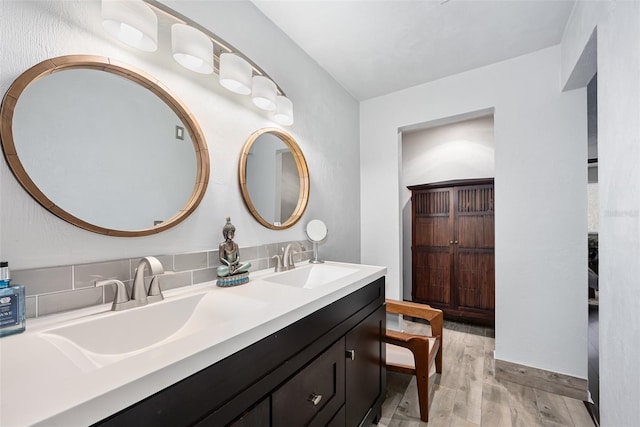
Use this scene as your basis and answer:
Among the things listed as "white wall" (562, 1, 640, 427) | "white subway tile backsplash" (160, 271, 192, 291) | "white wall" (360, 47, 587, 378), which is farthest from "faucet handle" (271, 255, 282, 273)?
"white wall" (360, 47, 587, 378)

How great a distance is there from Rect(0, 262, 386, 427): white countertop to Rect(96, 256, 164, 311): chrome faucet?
0.04 metres

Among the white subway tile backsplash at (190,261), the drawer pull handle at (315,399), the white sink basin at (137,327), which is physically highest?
the white subway tile backsplash at (190,261)

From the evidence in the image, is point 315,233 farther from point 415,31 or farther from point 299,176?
point 415,31

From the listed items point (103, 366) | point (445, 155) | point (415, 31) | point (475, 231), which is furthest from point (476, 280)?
point (103, 366)

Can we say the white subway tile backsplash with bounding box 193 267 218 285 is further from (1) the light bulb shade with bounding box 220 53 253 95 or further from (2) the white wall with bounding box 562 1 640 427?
(2) the white wall with bounding box 562 1 640 427

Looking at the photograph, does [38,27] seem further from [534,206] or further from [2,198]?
[534,206]

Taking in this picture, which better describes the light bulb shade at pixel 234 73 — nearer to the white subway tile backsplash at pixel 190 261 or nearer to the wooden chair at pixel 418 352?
the white subway tile backsplash at pixel 190 261

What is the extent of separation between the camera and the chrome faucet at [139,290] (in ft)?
2.84

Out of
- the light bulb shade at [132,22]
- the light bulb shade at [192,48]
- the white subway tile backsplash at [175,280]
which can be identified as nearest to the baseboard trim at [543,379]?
the white subway tile backsplash at [175,280]

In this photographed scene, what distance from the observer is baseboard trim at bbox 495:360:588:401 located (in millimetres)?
1757

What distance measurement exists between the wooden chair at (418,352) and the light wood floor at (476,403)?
0.13 metres

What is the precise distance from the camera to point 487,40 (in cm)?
183

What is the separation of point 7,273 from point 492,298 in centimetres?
336

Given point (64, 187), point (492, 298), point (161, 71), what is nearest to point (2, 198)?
point (64, 187)
